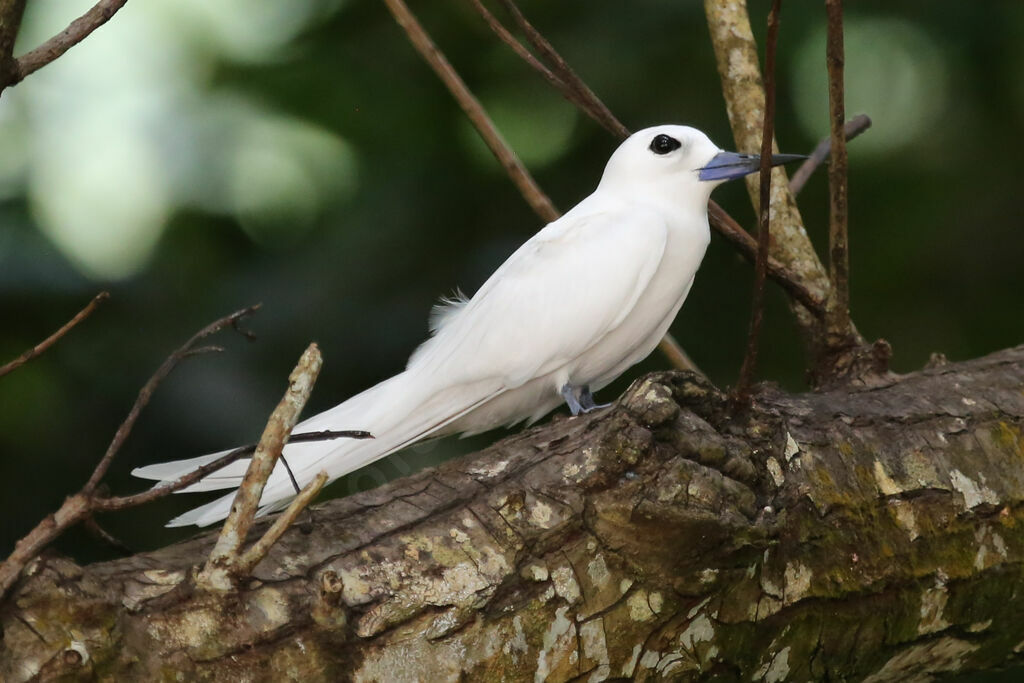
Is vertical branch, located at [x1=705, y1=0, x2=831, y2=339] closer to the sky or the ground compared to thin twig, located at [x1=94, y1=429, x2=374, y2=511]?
closer to the ground

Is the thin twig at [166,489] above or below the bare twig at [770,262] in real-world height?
above

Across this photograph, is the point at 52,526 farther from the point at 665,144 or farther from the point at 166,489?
the point at 665,144

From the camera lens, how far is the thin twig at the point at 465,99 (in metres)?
2.93

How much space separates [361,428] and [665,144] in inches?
50.5

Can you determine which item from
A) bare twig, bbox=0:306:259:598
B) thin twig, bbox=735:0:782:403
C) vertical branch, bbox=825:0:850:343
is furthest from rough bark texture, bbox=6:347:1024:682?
vertical branch, bbox=825:0:850:343

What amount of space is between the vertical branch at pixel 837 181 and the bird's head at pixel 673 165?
1.92ft

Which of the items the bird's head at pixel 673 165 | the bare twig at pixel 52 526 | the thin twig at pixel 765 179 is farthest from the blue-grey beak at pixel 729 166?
the bare twig at pixel 52 526

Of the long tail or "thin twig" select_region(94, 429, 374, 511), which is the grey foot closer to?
the long tail

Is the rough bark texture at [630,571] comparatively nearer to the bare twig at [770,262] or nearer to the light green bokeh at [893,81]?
the bare twig at [770,262]

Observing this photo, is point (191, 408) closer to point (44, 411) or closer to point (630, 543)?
point (44, 411)

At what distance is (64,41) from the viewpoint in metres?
2.06

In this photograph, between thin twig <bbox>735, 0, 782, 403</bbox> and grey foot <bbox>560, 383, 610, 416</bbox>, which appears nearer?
thin twig <bbox>735, 0, 782, 403</bbox>

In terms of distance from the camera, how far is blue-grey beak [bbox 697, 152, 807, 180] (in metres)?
3.38

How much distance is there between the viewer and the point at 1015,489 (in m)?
2.55
